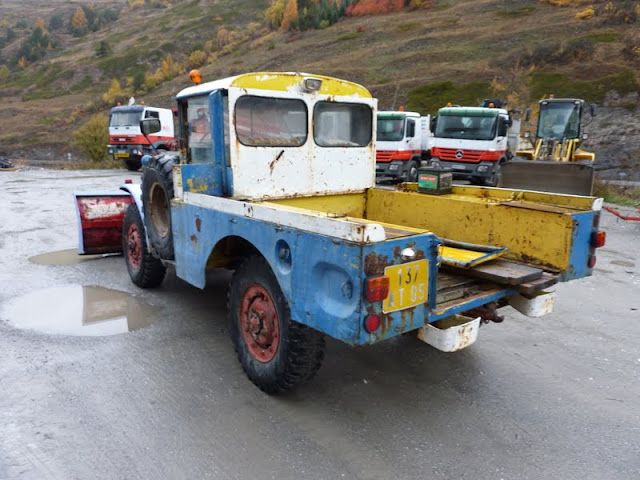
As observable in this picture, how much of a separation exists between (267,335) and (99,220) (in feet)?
14.8

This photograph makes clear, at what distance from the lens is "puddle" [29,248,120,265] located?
7.34 metres

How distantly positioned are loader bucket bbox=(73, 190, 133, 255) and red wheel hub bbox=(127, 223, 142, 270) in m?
1.16

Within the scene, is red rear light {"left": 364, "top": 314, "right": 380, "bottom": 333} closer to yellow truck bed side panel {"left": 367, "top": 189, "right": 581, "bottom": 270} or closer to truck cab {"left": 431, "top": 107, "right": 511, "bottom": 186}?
yellow truck bed side panel {"left": 367, "top": 189, "right": 581, "bottom": 270}

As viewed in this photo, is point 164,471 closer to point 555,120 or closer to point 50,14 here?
point 555,120

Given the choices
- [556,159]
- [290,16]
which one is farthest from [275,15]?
[556,159]

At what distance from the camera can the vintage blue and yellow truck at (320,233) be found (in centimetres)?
288

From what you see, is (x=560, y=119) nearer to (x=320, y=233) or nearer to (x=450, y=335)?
(x=450, y=335)

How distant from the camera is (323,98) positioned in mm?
4699

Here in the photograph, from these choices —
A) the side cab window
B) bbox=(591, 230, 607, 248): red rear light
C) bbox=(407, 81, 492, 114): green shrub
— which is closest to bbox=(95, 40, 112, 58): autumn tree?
bbox=(407, 81, 492, 114): green shrub

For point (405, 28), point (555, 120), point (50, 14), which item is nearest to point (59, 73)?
point (405, 28)

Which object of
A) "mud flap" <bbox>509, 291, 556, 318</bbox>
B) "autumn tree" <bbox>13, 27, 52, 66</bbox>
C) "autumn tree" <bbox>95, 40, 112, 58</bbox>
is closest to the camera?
"mud flap" <bbox>509, 291, 556, 318</bbox>

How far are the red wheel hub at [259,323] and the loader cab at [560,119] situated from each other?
47.4ft

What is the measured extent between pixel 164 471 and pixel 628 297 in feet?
18.2

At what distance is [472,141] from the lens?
15.6 metres
